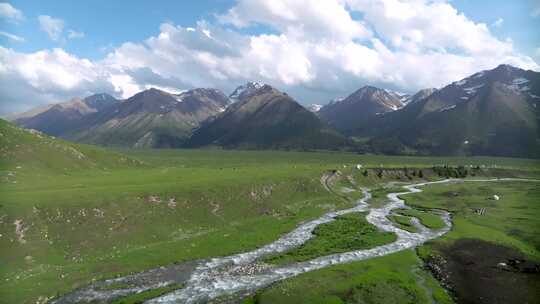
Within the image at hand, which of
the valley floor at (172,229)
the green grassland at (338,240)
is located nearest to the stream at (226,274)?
the green grassland at (338,240)

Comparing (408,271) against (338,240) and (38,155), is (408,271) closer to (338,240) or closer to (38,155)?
(338,240)

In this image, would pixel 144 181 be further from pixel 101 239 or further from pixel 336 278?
pixel 336 278

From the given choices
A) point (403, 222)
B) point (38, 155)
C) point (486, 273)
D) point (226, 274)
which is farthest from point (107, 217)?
point (403, 222)

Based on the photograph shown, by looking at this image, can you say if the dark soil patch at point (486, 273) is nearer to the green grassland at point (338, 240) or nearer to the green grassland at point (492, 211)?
the green grassland at point (492, 211)

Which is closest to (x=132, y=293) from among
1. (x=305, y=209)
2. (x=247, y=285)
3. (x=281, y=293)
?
(x=247, y=285)

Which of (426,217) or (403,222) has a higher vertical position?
(426,217)

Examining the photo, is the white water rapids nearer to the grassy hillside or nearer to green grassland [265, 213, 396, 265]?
green grassland [265, 213, 396, 265]

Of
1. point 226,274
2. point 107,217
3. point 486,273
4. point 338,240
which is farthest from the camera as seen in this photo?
point 107,217
